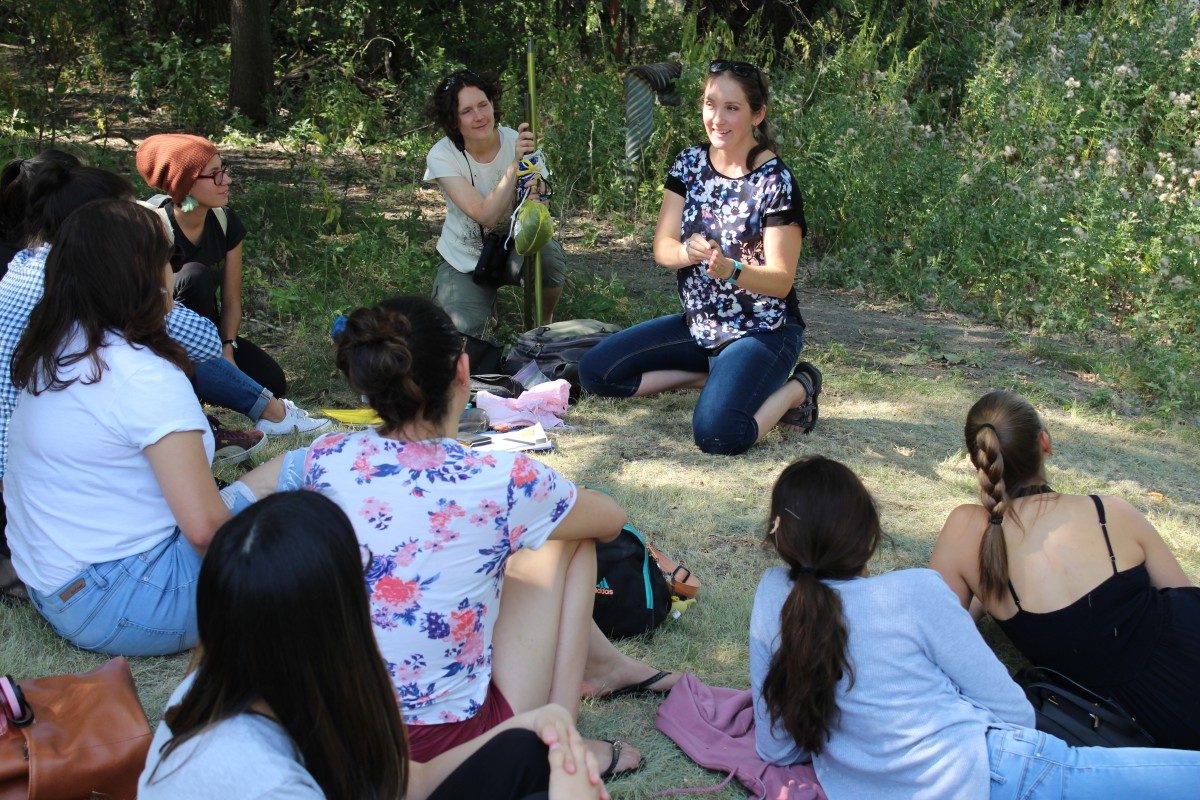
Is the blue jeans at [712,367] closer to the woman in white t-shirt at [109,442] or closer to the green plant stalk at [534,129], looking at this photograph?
the green plant stalk at [534,129]

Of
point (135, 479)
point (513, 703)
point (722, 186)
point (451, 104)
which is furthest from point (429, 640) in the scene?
point (451, 104)

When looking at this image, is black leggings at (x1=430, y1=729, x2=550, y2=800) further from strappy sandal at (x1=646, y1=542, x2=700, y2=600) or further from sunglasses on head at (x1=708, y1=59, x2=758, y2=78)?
sunglasses on head at (x1=708, y1=59, x2=758, y2=78)

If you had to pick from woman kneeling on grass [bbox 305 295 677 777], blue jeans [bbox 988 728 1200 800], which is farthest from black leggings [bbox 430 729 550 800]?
blue jeans [bbox 988 728 1200 800]

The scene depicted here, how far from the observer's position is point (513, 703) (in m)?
2.26

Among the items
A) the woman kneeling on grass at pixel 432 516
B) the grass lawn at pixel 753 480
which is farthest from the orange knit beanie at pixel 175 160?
the woman kneeling on grass at pixel 432 516

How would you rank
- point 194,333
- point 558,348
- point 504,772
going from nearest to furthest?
point 504,772
point 194,333
point 558,348

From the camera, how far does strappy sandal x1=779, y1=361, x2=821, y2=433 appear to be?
176 inches

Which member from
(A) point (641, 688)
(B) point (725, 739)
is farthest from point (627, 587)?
(B) point (725, 739)

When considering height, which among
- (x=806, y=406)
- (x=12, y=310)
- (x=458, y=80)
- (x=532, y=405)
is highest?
(x=458, y=80)

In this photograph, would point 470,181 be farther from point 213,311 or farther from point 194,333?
point 194,333

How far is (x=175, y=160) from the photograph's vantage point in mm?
4121

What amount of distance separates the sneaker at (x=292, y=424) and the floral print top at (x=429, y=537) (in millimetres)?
2119

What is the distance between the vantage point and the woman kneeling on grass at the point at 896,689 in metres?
2.11

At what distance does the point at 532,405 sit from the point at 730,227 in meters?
1.05
